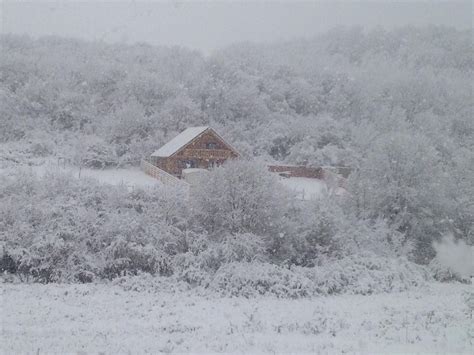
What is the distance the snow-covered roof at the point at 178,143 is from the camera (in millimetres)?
37719

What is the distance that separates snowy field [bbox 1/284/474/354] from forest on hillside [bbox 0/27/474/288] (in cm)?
214

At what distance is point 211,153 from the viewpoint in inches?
1535

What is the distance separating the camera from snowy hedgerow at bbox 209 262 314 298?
62.2ft

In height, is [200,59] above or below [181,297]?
above

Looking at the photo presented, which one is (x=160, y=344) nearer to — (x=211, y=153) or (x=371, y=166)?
(x=371, y=166)

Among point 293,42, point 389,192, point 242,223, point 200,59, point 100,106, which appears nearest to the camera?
point 242,223

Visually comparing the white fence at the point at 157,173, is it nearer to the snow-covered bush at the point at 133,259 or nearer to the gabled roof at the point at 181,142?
the gabled roof at the point at 181,142

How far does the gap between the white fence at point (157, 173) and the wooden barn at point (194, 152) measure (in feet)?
2.45

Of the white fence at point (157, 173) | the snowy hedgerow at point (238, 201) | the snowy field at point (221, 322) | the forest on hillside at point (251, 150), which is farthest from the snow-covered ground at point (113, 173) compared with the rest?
the snowy field at point (221, 322)

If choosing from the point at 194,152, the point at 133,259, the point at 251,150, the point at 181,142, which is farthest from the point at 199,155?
the point at 133,259

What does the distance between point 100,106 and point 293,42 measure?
179ft

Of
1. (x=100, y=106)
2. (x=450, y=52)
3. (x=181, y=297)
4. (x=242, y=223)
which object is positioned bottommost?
(x=181, y=297)

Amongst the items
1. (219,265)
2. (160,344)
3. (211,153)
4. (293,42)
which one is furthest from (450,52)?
(160,344)

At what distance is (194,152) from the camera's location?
38.6 m
